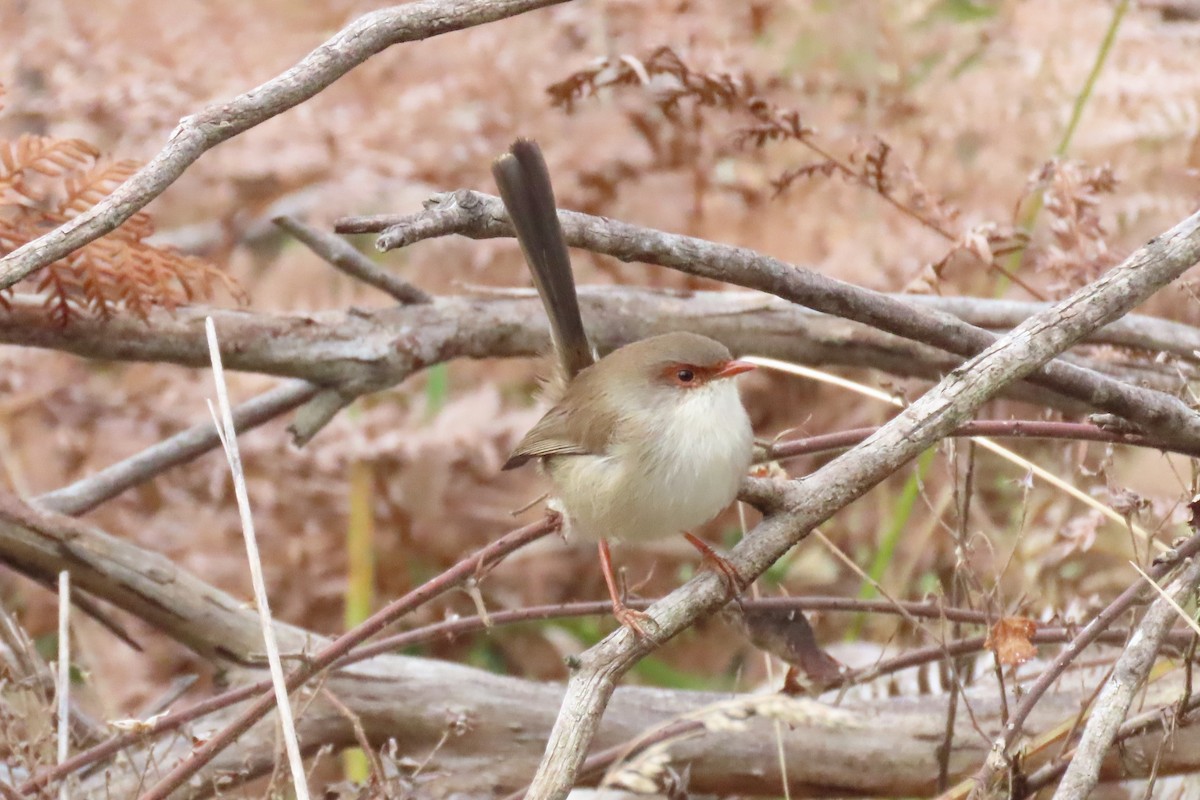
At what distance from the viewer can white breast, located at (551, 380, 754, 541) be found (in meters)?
2.21

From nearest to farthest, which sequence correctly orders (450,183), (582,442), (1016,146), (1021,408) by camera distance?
(582,442), (1021,408), (1016,146), (450,183)

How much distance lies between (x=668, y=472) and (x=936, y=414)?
2.18 ft

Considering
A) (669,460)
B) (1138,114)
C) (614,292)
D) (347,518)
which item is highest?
(1138,114)

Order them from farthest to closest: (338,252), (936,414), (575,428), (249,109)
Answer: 1. (338,252)
2. (575,428)
3. (936,414)
4. (249,109)

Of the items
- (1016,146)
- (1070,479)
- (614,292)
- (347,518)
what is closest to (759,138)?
(614,292)

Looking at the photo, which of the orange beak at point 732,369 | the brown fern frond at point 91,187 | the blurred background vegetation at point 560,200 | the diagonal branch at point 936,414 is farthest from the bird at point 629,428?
the blurred background vegetation at point 560,200

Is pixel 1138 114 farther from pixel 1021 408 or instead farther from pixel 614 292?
pixel 614 292

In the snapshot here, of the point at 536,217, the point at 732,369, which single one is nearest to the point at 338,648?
the point at 536,217

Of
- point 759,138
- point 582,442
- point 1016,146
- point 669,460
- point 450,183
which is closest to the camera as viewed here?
point 669,460

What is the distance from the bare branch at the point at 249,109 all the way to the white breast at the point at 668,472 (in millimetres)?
850

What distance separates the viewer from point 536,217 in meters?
2.07

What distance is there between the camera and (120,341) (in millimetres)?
2633

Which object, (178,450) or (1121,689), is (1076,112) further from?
(178,450)

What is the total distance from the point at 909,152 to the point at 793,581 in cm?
163
